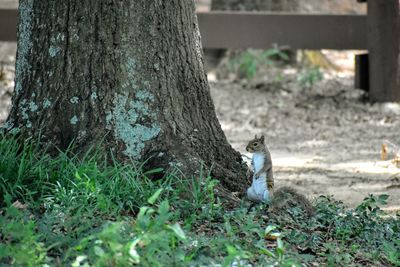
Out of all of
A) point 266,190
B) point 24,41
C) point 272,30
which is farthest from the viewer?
point 272,30

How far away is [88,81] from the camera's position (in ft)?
19.3

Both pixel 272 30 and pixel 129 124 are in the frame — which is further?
pixel 272 30

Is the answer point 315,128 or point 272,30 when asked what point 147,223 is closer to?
point 315,128

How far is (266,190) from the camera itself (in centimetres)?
577

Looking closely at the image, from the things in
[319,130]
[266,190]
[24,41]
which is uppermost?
[24,41]

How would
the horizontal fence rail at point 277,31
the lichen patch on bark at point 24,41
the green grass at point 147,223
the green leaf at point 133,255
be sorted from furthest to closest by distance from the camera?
1. the horizontal fence rail at point 277,31
2. the lichen patch on bark at point 24,41
3. the green grass at point 147,223
4. the green leaf at point 133,255

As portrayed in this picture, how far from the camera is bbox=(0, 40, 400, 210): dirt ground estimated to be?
791cm

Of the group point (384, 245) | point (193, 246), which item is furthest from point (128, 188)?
point (384, 245)

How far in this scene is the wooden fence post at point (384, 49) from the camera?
11.0 metres

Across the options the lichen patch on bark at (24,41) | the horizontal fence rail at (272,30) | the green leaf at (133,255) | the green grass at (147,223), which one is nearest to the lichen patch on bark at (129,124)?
the green grass at (147,223)

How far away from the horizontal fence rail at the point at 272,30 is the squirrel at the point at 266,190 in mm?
6245

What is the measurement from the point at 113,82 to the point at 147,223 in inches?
70.4

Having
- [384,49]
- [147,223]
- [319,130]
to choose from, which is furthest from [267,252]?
[384,49]

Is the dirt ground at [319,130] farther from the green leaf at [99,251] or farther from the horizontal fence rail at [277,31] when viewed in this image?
the green leaf at [99,251]
